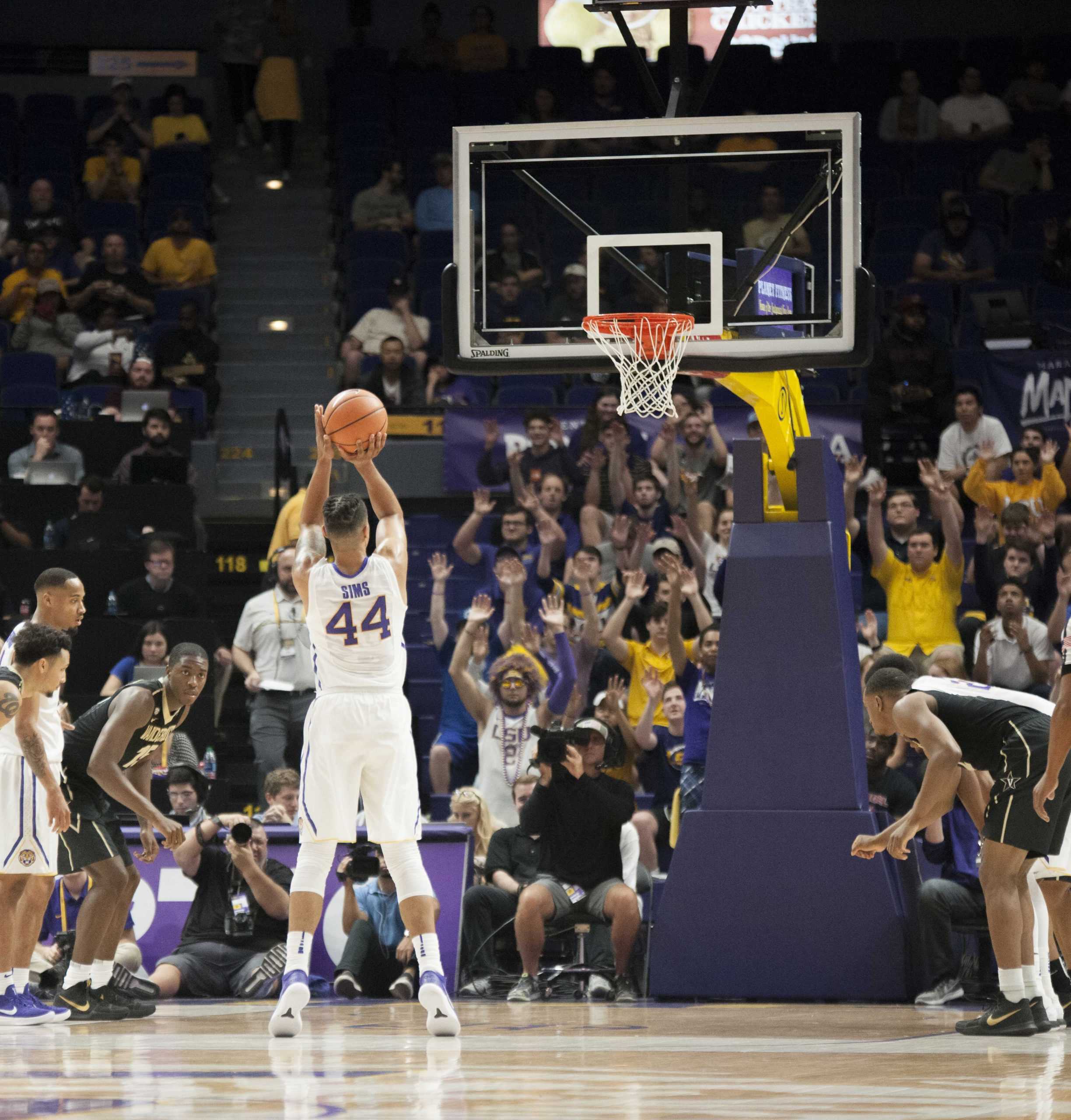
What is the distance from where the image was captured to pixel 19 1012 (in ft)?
25.1

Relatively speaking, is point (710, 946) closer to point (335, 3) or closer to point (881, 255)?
point (881, 255)

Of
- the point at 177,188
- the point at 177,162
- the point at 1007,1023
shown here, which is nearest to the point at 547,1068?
the point at 1007,1023

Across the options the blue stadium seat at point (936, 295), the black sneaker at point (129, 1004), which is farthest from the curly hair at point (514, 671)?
the blue stadium seat at point (936, 295)

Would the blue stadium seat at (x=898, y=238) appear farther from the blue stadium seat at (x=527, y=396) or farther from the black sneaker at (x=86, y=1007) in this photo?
the black sneaker at (x=86, y=1007)

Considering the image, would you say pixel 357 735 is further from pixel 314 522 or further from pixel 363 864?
pixel 363 864

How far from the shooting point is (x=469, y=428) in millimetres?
14078

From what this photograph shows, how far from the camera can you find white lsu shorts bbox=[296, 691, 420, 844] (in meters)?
6.84

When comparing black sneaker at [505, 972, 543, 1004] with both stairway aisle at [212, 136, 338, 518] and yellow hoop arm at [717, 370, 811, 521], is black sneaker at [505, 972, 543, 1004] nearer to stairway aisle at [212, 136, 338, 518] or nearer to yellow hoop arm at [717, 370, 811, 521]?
yellow hoop arm at [717, 370, 811, 521]

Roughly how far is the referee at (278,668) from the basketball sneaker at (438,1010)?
5.21 m

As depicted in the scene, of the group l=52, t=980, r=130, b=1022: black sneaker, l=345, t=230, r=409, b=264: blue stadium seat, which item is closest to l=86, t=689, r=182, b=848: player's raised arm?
l=52, t=980, r=130, b=1022: black sneaker

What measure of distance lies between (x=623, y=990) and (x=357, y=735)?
9.19 feet

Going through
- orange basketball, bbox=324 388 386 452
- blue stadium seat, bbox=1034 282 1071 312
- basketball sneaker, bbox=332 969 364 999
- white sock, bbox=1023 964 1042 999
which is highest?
blue stadium seat, bbox=1034 282 1071 312

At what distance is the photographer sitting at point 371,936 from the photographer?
369 inches

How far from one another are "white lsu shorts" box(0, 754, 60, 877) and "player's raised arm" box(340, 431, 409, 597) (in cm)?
193
